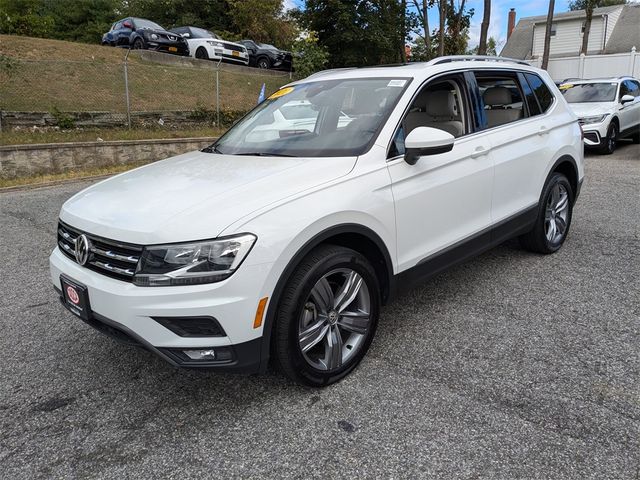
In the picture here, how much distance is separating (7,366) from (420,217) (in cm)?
273

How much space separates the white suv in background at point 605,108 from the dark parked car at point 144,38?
14.2 meters

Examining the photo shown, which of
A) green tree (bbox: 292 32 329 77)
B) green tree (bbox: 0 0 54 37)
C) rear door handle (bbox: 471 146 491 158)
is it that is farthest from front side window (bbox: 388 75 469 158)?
green tree (bbox: 0 0 54 37)

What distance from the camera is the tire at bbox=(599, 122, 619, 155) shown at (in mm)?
12211

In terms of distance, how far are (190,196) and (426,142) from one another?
1377 mm

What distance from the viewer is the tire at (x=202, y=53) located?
2106 centimetres

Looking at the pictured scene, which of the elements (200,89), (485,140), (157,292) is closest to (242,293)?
(157,292)

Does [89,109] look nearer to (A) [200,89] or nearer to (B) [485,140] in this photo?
(A) [200,89]

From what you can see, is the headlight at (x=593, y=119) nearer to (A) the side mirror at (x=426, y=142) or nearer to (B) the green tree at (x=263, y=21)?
(A) the side mirror at (x=426, y=142)

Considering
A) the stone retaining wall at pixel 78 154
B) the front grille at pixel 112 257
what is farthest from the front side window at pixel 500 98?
the stone retaining wall at pixel 78 154

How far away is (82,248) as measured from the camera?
2697 mm

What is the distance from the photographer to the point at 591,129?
39.7ft

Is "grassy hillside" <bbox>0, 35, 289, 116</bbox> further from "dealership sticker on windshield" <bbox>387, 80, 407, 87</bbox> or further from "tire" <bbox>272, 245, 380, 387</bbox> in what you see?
"tire" <bbox>272, 245, 380, 387</bbox>

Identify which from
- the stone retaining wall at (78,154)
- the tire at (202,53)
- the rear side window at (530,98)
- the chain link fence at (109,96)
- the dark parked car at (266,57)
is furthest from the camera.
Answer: the dark parked car at (266,57)

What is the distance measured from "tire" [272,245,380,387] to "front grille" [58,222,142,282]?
732 mm
